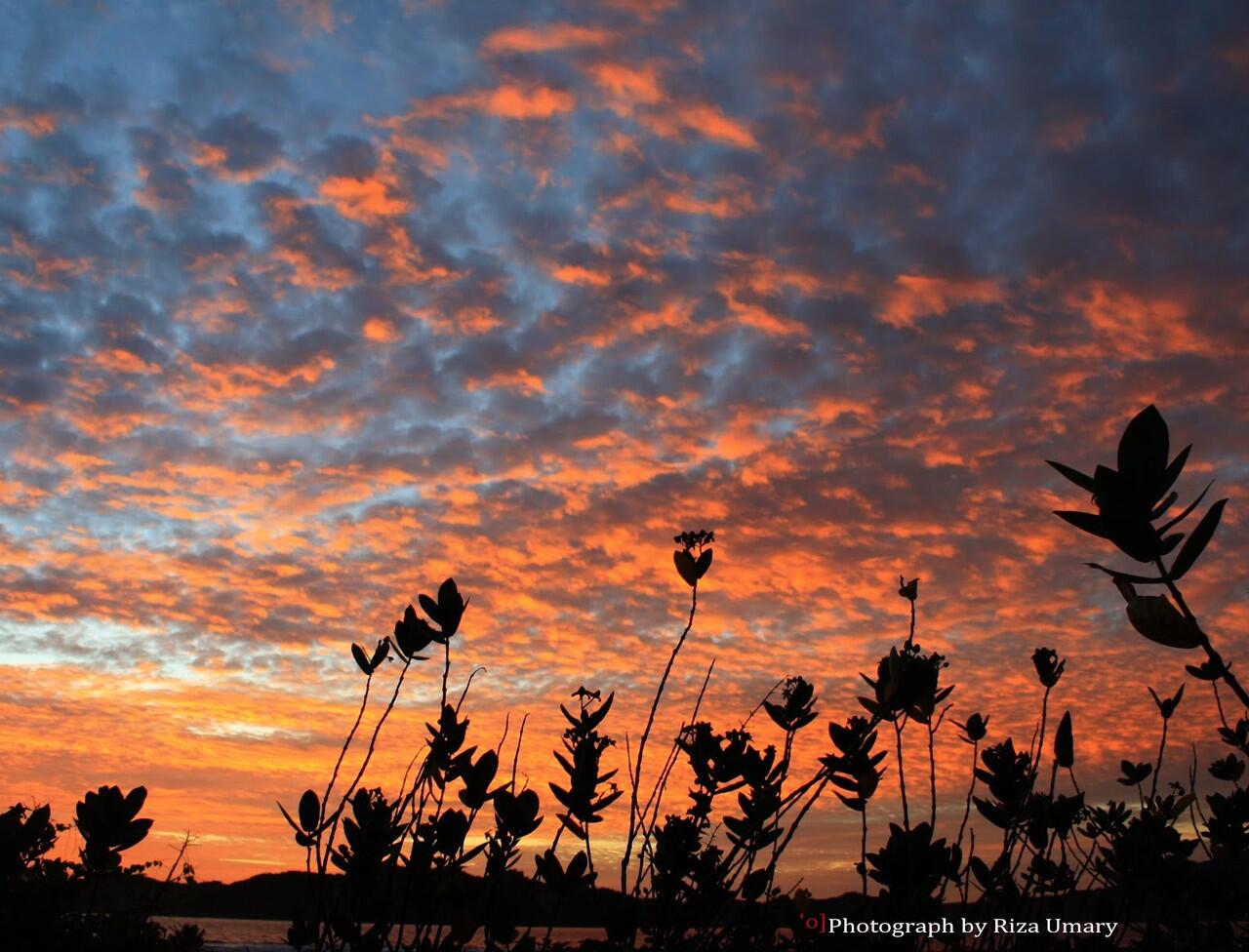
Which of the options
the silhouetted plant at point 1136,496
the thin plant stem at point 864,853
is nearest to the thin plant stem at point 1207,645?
the silhouetted plant at point 1136,496

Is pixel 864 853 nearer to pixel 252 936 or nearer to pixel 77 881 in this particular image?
pixel 77 881

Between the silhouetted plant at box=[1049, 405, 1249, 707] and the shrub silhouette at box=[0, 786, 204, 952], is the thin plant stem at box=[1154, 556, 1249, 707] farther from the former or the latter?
the shrub silhouette at box=[0, 786, 204, 952]

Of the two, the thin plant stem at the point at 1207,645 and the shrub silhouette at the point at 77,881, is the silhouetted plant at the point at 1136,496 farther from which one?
the shrub silhouette at the point at 77,881

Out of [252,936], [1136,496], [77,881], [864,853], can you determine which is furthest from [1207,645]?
[252,936]

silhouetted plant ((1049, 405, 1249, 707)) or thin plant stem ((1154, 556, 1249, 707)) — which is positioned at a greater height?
silhouetted plant ((1049, 405, 1249, 707))

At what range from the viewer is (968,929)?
133 inches

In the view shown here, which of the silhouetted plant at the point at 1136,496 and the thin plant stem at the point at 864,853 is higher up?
the silhouetted plant at the point at 1136,496

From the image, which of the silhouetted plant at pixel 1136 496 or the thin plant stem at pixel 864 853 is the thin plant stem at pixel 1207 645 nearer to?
the silhouetted plant at pixel 1136 496

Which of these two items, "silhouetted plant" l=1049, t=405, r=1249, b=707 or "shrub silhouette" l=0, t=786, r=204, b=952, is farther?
"shrub silhouette" l=0, t=786, r=204, b=952

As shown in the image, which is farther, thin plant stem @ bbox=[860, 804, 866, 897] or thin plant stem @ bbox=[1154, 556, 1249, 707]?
thin plant stem @ bbox=[860, 804, 866, 897]

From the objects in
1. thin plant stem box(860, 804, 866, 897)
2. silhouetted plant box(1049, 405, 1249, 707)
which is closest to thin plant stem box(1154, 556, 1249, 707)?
silhouetted plant box(1049, 405, 1249, 707)

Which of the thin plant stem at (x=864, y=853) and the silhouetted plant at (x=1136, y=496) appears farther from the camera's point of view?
the thin plant stem at (x=864, y=853)

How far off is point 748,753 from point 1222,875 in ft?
10.1

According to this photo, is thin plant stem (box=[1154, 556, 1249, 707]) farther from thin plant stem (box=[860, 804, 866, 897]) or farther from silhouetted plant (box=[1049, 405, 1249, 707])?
thin plant stem (box=[860, 804, 866, 897])
